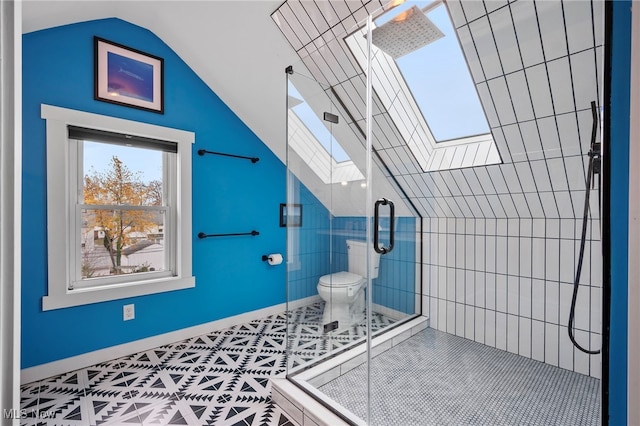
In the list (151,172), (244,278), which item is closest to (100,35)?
(151,172)

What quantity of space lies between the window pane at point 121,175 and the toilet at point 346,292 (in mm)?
1486

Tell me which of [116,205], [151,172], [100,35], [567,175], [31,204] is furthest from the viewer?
[151,172]

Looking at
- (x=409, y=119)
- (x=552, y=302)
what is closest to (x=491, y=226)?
(x=552, y=302)

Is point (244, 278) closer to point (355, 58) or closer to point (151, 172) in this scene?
point (151, 172)

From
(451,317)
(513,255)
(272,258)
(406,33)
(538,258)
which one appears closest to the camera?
(406,33)

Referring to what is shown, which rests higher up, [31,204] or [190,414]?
[31,204]

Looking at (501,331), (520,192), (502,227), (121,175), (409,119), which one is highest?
(409,119)

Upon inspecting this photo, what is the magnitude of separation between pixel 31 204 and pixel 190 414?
1.53m

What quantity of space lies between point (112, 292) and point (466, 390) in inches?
93.0

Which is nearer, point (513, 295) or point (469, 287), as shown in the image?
point (513, 295)

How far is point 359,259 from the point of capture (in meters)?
2.10

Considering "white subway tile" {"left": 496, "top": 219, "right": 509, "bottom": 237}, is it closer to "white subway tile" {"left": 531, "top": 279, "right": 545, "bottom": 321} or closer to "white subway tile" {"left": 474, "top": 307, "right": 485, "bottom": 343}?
"white subway tile" {"left": 531, "top": 279, "right": 545, "bottom": 321}

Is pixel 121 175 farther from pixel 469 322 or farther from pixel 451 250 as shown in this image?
pixel 469 322

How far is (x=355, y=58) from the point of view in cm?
191
